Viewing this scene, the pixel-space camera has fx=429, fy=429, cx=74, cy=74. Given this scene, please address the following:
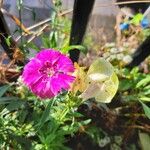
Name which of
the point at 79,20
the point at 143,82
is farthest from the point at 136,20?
the point at 79,20

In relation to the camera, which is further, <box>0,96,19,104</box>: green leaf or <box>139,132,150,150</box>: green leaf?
<box>139,132,150,150</box>: green leaf

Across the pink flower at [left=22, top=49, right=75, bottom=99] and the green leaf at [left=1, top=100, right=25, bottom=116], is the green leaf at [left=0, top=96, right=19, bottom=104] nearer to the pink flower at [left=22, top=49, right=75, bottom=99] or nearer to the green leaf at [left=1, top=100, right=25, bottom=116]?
the green leaf at [left=1, top=100, right=25, bottom=116]

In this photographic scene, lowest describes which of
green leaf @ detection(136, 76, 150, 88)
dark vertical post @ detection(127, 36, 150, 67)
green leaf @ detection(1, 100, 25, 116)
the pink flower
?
green leaf @ detection(136, 76, 150, 88)

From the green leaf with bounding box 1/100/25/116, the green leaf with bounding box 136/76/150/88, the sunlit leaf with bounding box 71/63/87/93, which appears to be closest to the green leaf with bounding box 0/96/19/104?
the green leaf with bounding box 1/100/25/116

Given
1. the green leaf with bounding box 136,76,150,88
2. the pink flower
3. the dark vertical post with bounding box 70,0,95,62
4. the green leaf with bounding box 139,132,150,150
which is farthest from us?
the green leaf with bounding box 139,132,150,150

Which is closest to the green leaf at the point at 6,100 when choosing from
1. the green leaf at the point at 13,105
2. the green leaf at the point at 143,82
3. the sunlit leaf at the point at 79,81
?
the green leaf at the point at 13,105

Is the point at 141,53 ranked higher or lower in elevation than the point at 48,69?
lower

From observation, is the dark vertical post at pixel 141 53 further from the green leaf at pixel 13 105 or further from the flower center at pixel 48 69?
the flower center at pixel 48 69

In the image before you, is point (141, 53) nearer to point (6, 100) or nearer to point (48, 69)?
point (6, 100)
